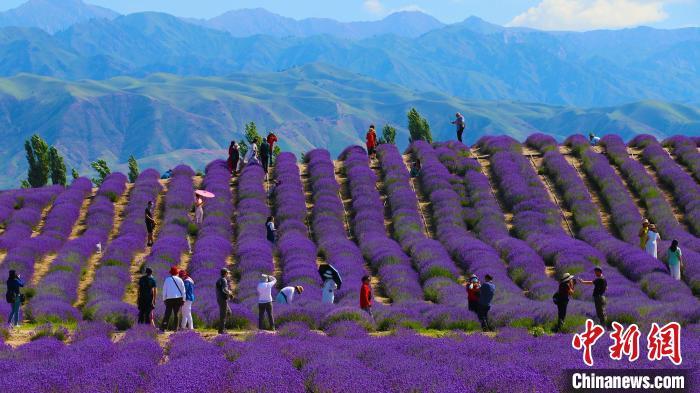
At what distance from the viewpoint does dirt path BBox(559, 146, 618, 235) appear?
2580 cm

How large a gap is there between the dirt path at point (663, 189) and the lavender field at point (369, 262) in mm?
110

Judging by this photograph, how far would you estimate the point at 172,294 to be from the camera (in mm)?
13906

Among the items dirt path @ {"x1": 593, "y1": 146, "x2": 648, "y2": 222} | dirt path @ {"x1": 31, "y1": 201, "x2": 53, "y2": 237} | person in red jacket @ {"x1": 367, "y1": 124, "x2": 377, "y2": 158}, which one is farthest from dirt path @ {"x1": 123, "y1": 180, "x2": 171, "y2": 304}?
dirt path @ {"x1": 593, "y1": 146, "x2": 648, "y2": 222}

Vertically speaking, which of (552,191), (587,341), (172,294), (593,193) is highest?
(552,191)

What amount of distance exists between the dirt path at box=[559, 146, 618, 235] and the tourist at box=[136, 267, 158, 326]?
54.2ft

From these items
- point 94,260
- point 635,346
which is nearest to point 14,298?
point 94,260

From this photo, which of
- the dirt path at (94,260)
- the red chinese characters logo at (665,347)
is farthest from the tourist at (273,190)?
the red chinese characters logo at (665,347)

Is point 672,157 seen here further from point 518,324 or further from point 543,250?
point 518,324

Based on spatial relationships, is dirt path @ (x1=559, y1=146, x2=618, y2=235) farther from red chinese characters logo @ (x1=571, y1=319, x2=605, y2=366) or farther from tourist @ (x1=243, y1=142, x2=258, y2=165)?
red chinese characters logo @ (x1=571, y1=319, x2=605, y2=366)

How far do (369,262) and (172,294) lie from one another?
29.5 feet

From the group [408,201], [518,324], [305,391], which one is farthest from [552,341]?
[408,201]

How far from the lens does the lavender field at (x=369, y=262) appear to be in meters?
9.10

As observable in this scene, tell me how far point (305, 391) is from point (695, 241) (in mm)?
17132

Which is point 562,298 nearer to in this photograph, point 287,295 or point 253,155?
point 287,295
